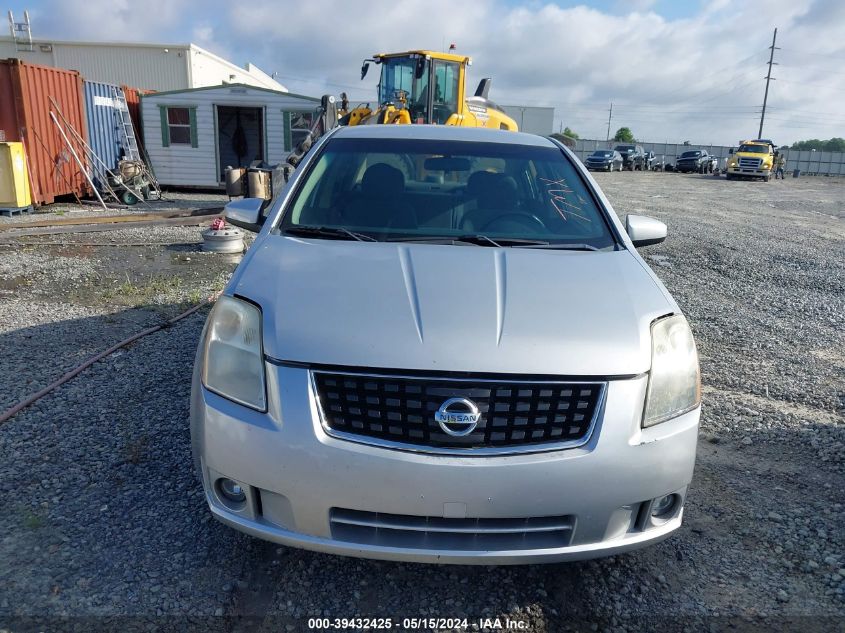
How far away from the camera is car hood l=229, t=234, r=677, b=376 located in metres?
2.09

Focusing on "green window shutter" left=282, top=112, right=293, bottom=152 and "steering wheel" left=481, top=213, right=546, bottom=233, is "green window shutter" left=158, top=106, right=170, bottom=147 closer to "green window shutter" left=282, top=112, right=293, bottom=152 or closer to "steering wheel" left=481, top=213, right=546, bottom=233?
"green window shutter" left=282, top=112, right=293, bottom=152

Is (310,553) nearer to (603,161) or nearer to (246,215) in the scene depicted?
(246,215)

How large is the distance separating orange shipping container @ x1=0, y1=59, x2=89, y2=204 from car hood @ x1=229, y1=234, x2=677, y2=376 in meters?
12.6

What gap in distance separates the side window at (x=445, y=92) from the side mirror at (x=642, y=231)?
10.4 m

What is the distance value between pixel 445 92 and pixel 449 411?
40.5 feet

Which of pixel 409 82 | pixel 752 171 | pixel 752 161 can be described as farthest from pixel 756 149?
pixel 409 82

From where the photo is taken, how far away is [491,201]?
11.2 feet

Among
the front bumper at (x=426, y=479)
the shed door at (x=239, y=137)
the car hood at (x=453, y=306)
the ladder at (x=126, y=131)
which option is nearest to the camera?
the front bumper at (x=426, y=479)

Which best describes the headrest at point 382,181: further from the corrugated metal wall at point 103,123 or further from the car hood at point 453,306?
the corrugated metal wall at point 103,123

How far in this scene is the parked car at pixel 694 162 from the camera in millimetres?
43406

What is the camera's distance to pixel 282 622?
7.29 feet

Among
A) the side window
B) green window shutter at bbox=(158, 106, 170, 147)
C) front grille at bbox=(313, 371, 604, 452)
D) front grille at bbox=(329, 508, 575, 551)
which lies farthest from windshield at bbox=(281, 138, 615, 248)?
green window shutter at bbox=(158, 106, 170, 147)

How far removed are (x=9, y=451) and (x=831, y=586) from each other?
12.7 feet

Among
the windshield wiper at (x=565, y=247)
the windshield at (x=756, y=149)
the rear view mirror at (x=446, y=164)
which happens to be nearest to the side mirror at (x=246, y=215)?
the rear view mirror at (x=446, y=164)
